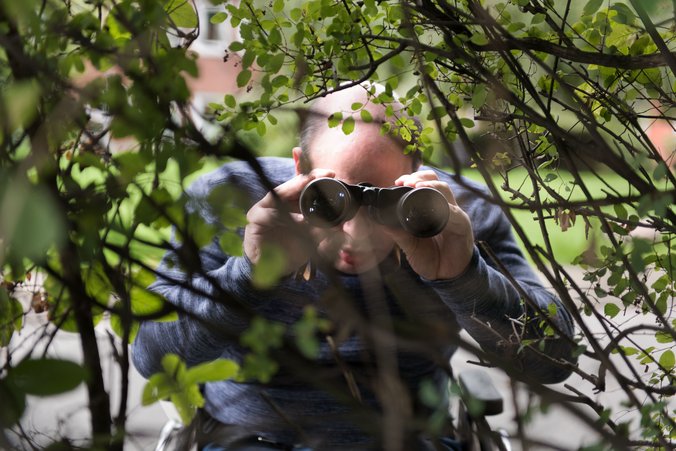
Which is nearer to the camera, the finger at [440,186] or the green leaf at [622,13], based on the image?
the green leaf at [622,13]

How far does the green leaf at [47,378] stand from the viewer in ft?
1.42

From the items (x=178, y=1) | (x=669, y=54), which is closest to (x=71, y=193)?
(x=178, y=1)

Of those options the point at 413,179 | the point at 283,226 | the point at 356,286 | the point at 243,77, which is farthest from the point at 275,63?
the point at 356,286

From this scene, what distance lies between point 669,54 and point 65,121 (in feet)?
1.49

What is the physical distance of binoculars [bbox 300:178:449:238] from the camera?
891 mm

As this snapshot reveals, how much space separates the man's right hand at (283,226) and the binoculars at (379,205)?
0.02 m

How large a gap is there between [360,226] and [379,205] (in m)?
0.08

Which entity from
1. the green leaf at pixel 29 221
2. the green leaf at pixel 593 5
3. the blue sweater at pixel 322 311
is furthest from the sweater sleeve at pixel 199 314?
the green leaf at pixel 29 221

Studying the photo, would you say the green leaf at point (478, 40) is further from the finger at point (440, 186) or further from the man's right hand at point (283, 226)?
the finger at point (440, 186)

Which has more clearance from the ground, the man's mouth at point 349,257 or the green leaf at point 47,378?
the man's mouth at point 349,257

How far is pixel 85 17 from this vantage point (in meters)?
0.53

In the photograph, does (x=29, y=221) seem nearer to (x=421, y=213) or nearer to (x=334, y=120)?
(x=334, y=120)

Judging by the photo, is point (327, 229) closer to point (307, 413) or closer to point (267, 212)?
point (267, 212)

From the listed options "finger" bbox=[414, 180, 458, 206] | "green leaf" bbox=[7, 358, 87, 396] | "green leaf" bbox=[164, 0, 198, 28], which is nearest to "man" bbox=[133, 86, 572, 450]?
"finger" bbox=[414, 180, 458, 206]
